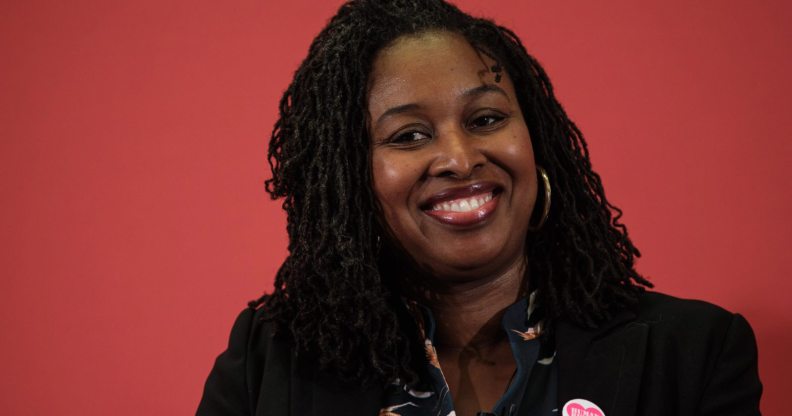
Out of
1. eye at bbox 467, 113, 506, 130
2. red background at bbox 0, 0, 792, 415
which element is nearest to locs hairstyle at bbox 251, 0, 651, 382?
eye at bbox 467, 113, 506, 130

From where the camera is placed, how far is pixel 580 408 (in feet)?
4.40

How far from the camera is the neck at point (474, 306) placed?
1.49m

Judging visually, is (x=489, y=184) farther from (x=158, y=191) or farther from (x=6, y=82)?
(x=6, y=82)

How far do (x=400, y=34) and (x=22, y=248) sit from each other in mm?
1220

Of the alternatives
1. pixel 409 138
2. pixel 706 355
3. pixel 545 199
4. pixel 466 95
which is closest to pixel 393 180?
pixel 409 138

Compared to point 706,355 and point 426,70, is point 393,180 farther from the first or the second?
point 706,355

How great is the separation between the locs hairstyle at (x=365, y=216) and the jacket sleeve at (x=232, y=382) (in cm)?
7

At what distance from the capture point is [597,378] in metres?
1.36

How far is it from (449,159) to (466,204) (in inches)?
3.0

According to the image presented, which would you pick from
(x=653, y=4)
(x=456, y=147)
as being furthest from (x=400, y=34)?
(x=653, y=4)

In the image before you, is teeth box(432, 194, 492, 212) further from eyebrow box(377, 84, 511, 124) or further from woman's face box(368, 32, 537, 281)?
eyebrow box(377, 84, 511, 124)

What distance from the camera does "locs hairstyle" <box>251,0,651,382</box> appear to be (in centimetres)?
147

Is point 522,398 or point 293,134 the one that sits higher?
point 293,134

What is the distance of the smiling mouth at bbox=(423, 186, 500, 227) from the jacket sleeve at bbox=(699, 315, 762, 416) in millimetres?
413
